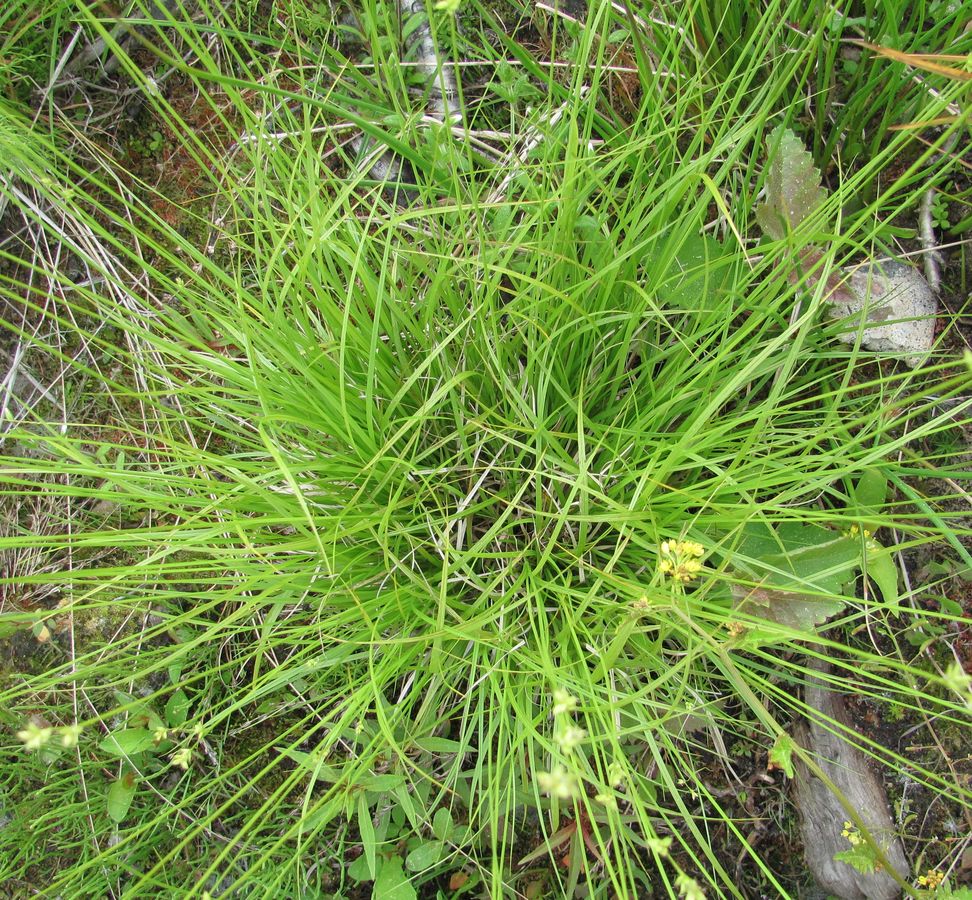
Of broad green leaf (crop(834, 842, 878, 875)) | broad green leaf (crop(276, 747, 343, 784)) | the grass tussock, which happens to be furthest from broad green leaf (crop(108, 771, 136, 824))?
broad green leaf (crop(834, 842, 878, 875))

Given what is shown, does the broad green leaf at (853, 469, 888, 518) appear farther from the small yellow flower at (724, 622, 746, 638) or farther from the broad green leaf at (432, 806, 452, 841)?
the broad green leaf at (432, 806, 452, 841)

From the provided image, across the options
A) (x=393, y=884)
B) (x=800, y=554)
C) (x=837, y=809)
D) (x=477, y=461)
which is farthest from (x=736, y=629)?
(x=393, y=884)

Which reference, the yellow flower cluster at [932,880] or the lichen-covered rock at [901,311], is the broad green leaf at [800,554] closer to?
the lichen-covered rock at [901,311]

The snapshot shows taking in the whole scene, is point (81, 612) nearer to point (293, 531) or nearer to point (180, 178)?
point (293, 531)

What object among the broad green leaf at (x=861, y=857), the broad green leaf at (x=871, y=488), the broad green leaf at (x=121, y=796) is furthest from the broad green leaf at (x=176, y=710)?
the broad green leaf at (x=871, y=488)

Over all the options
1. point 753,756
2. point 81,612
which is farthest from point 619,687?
point 81,612

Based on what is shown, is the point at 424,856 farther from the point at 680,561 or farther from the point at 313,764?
the point at 680,561
